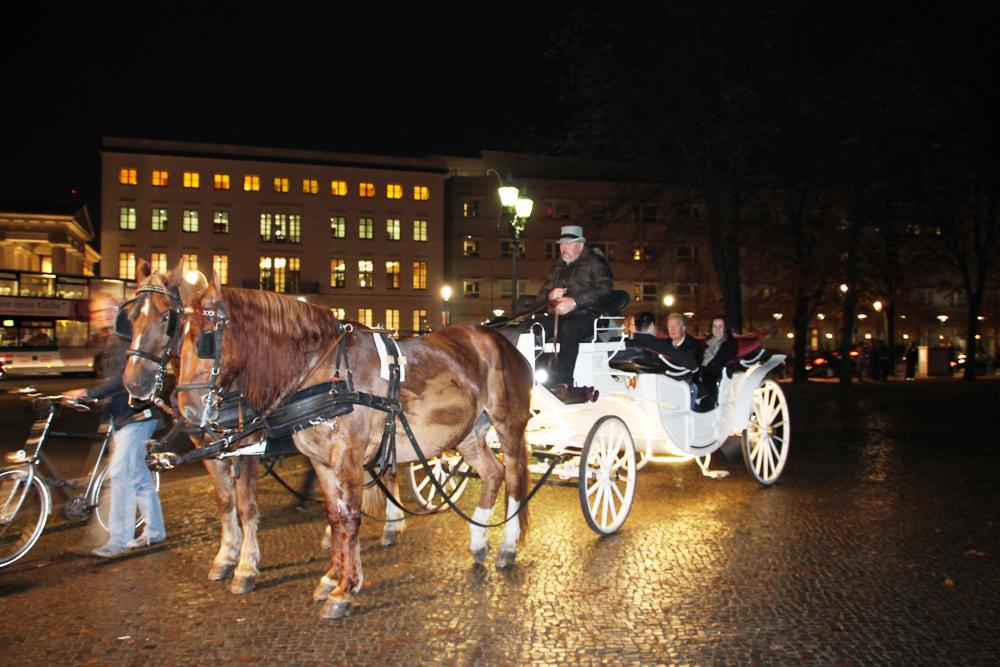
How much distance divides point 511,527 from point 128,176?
2329 inches

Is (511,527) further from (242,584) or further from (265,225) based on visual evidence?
(265,225)

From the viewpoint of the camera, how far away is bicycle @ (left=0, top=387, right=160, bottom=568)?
6574 millimetres

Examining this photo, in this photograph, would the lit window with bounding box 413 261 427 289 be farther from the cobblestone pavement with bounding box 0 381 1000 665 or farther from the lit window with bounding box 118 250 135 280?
the cobblestone pavement with bounding box 0 381 1000 665

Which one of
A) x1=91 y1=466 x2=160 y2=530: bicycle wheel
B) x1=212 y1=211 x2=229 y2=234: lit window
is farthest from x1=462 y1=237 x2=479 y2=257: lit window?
x1=91 y1=466 x2=160 y2=530: bicycle wheel

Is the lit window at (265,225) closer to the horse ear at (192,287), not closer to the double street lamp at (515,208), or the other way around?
the double street lamp at (515,208)

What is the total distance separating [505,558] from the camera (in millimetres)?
6629

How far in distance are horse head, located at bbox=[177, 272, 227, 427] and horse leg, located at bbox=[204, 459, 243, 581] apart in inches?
51.8

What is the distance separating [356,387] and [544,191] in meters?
59.2

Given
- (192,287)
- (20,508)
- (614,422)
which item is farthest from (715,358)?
(20,508)

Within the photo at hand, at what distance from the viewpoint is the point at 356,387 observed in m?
5.70

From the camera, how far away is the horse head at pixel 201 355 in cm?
513

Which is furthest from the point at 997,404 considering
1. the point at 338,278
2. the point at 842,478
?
the point at 338,278

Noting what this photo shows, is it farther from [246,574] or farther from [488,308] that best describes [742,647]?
[488,308]

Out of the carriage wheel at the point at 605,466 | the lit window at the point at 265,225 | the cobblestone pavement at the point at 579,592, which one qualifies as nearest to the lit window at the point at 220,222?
the lit window at the point at 265,225
